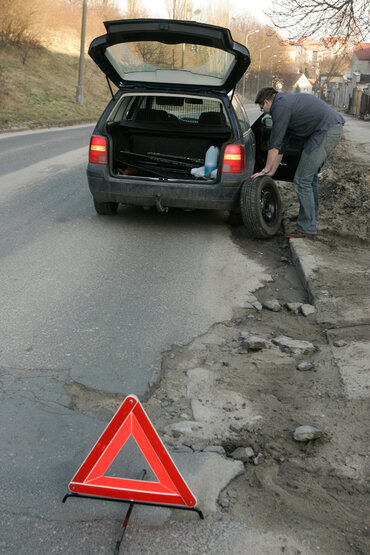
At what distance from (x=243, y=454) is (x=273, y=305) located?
7.03 feet

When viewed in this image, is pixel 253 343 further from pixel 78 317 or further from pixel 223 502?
pixel 223 502

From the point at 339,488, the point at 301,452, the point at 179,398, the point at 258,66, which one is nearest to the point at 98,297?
the point at 179,398

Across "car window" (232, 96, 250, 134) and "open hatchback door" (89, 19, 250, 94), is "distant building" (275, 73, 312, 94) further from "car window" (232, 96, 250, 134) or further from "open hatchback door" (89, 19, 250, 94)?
"open hatchback door" (89, 19, 250, 94)

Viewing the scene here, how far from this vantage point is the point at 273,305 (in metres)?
5.01

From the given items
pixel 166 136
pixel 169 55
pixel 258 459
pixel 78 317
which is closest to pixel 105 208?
pixel 166 136

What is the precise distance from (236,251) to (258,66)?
104 meters

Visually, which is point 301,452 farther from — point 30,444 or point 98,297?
point 98,297

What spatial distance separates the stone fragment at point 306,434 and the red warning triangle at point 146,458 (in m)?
0.84

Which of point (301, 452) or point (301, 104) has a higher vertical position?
point (301, 104)

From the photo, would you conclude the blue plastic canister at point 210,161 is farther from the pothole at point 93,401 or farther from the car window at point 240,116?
the pothole at point 93,401

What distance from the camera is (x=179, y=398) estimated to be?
353cm

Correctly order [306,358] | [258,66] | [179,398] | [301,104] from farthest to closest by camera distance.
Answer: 1. [258,66]
2. [301,104]
3. [306,358]
4. [179,398]

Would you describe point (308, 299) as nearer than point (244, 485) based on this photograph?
No

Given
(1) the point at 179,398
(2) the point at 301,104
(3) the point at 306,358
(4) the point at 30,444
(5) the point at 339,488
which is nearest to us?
(5) the point at 339,488
